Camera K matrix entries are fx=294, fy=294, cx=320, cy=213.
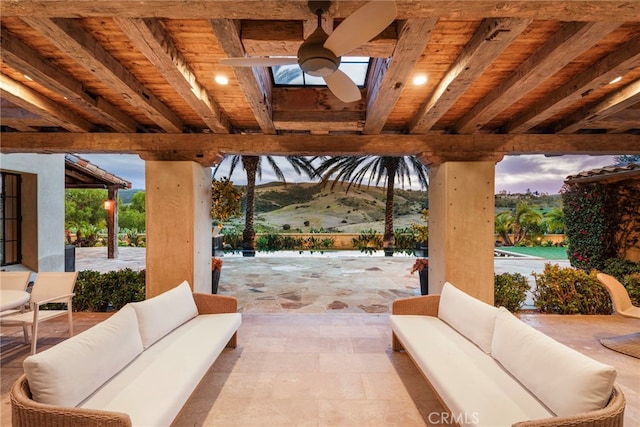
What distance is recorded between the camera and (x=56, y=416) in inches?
61.5

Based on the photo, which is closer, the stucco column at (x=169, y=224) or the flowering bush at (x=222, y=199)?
the stucco column at (x=169, y=224)

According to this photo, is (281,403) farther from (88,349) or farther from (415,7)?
(415,7)

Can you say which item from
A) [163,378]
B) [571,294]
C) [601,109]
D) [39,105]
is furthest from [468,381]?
[39,105]

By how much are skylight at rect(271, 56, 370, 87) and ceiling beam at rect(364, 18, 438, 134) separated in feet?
0.58

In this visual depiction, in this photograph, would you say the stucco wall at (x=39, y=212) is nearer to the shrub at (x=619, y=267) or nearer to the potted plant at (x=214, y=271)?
the potted plant at (x=214, y=271)

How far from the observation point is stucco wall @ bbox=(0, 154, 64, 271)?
709 cm

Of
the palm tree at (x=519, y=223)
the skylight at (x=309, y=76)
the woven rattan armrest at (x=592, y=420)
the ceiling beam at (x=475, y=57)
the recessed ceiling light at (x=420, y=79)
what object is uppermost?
the skylight at (x=309, y=76)

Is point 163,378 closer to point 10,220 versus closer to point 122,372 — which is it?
point 122,372

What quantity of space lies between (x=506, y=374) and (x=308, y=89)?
3.83m

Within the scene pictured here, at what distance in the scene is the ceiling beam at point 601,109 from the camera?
3186mm

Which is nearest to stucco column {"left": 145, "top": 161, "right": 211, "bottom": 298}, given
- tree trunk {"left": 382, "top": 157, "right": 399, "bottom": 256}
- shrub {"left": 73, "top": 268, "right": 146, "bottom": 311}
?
shrub {"left": 73, "top": 268, "right": 146, "bottom": 311}

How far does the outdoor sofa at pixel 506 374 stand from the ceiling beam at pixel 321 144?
2611mm

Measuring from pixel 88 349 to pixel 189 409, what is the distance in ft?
3.36

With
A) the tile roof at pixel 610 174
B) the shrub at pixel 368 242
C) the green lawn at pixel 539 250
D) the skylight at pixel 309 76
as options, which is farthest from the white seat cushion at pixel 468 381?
the green lawn at pixel 539 250
